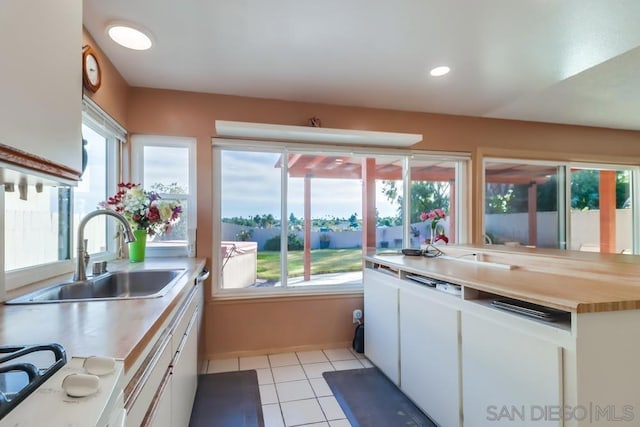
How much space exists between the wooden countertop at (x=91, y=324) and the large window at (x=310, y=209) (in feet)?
5.74

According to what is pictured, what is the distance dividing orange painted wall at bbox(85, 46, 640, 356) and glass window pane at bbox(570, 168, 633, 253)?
45.5 inches

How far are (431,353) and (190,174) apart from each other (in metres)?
2.41

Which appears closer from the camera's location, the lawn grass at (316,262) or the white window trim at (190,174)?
the white window trim at (190,174)

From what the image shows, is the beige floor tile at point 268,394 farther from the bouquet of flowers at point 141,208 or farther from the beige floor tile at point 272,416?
the bouquet of flowers at point 141,208

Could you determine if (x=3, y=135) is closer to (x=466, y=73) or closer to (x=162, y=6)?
(x=162, y=6)

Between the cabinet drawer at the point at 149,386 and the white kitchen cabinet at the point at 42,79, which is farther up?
the white kitchen cabinet at the point at 42,79

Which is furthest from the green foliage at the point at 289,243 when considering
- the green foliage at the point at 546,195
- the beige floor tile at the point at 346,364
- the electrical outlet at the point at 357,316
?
the green foliage at the point at 546,195

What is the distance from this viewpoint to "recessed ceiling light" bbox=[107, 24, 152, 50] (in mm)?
1879

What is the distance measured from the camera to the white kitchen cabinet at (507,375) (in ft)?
3.92

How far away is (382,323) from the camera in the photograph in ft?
8.34

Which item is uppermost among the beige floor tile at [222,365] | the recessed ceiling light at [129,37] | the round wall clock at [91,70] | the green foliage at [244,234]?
the recessed ceiling light at [129,37]

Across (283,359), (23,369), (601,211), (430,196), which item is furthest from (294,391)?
(601,211)

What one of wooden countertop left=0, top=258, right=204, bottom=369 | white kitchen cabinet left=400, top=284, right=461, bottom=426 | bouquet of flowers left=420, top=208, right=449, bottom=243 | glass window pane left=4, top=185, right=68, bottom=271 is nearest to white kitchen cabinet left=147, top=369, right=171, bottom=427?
wooden countertop left=0, top=258, right=204, bottom=369

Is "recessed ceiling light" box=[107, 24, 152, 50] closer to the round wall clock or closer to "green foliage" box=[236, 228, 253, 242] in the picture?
the round wall clock
